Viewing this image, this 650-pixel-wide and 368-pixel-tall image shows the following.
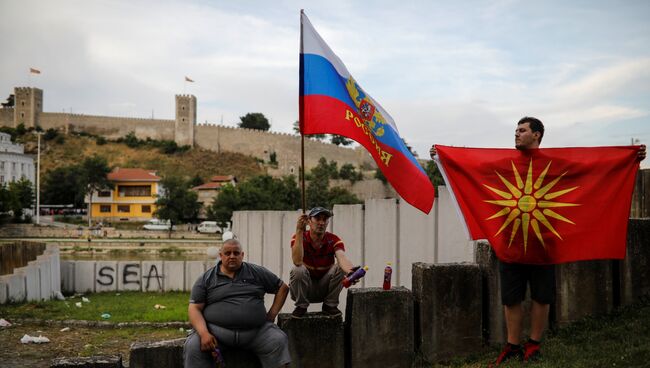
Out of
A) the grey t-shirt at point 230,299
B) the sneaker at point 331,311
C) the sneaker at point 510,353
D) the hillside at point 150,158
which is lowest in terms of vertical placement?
the sneaker at point 510,353

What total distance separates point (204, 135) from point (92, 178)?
40.6 meters

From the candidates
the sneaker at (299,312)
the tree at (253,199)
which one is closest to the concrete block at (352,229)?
the sneaker at (299,312)

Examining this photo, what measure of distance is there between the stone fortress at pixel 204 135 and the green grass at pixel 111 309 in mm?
90780

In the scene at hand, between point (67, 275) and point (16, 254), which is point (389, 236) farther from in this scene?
point (16, 254)

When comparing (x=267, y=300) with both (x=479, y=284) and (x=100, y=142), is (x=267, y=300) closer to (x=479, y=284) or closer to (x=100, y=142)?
(x=479, y=284)

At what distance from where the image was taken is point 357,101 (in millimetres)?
6688

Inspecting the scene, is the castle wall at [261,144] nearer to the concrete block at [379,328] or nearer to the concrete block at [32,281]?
the concrete block at [32,281]

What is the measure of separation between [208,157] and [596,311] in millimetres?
101134

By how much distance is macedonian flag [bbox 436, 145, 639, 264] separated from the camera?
5.89 meters

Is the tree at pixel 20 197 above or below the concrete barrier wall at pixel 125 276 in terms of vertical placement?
above

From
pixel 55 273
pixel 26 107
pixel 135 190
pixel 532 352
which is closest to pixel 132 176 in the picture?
pixel 135 190

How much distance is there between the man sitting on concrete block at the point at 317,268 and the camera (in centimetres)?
577

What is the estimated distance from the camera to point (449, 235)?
9859 mm

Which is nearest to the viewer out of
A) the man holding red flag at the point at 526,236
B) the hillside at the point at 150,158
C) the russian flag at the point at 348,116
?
the man holding red flag at the point at 526,236
